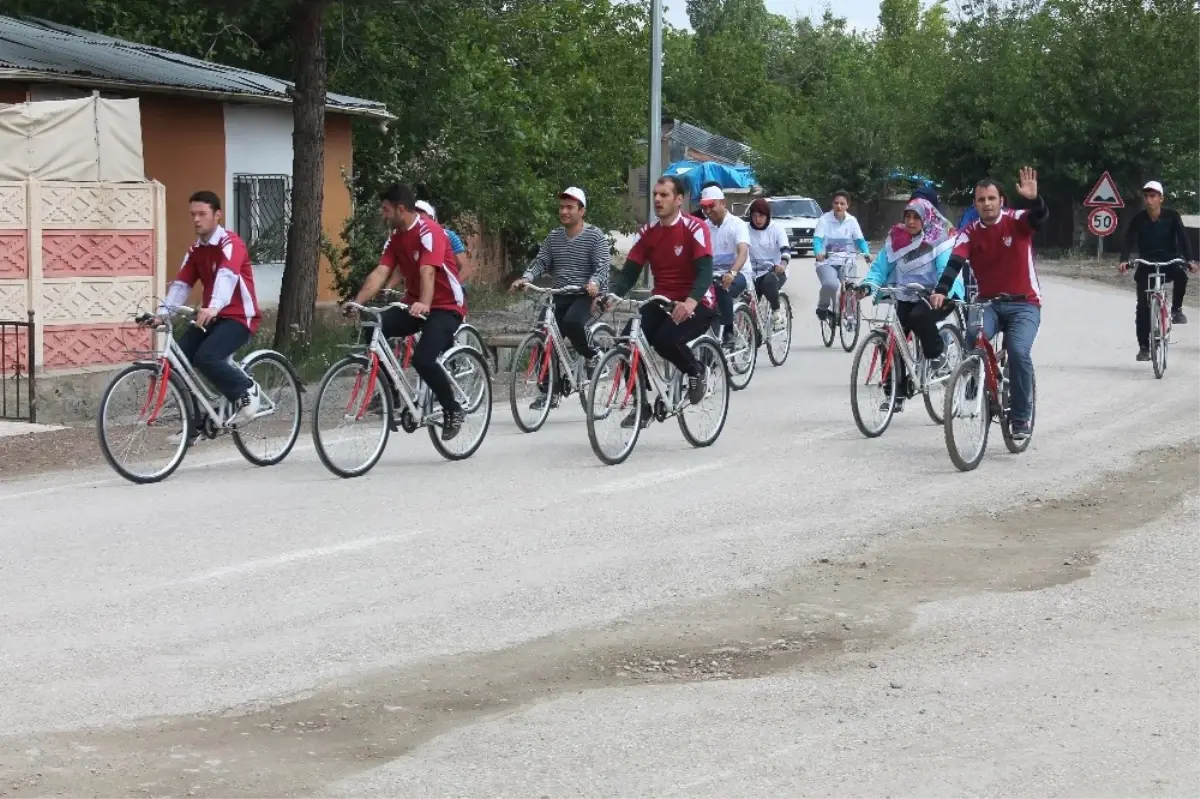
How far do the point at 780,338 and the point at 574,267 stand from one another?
584cm

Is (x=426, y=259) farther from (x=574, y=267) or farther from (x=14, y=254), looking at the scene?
(x=14, y=254)

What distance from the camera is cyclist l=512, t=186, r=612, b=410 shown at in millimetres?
13891

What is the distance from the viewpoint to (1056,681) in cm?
678

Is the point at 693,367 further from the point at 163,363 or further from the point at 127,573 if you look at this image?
the point at 127,573

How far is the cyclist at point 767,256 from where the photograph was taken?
19.1 meters

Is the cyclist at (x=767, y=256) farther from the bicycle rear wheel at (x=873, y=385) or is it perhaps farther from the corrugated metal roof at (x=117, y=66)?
the bicycle rear wheel at (x=873, y=385)

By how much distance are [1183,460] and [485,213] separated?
17792 mm

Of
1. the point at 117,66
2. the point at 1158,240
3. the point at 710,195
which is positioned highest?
the point at 117,66

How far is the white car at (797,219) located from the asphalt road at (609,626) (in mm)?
41872

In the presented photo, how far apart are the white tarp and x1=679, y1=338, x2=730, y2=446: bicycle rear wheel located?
7.03 meters

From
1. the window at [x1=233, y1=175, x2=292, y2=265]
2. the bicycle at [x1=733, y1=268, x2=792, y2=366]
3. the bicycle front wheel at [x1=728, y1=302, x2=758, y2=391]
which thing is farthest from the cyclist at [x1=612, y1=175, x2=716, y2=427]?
the window at [x1=233, y1=175, x2=292, y2=265]

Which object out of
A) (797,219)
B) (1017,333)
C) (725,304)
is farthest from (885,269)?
(797,219)

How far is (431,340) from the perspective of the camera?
39.9 feet

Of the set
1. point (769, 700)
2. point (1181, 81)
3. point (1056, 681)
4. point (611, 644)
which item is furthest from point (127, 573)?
point (1181, 81)
